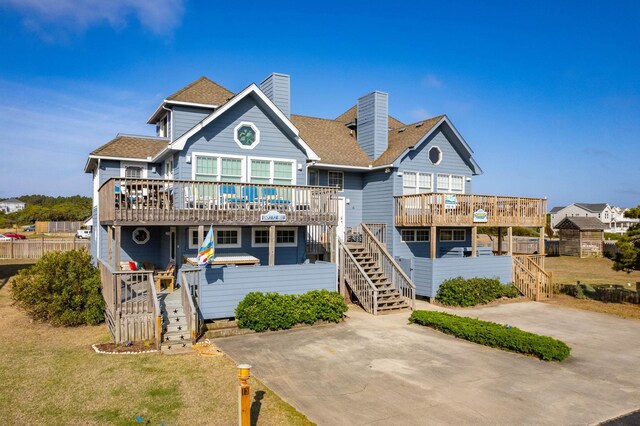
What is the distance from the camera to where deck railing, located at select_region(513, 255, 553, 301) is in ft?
68.6

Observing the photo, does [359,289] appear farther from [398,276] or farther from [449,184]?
[449,184]

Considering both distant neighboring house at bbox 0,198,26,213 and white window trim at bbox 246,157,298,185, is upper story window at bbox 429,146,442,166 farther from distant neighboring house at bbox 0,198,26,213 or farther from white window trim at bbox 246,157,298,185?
distant neighboring house at bbox 0,198,26,213

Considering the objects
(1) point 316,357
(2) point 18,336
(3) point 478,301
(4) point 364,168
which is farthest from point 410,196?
(2) point 18,336

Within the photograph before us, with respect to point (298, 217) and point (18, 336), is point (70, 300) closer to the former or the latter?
point (18, 336)

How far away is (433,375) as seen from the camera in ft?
33.6

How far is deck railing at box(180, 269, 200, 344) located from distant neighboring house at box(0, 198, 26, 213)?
618 feet

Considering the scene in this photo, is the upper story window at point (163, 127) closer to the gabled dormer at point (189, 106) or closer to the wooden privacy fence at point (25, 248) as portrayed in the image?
the gabled dormer at point (189, 106)

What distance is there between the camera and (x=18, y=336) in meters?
13.6

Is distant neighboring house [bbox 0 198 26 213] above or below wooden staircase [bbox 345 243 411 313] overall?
above

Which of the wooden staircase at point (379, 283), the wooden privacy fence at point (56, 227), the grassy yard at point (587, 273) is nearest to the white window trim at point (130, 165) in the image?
the wooden staircase at point (379, 283)

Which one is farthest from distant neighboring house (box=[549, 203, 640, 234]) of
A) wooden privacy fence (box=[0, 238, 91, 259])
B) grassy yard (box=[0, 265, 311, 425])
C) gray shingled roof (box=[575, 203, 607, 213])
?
grassy yard (box=[0, 265, 311, 425])

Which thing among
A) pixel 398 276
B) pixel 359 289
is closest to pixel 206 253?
pixel 359 289

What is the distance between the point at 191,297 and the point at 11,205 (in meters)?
198

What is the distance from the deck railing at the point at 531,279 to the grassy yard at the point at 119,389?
1526 centimetres
